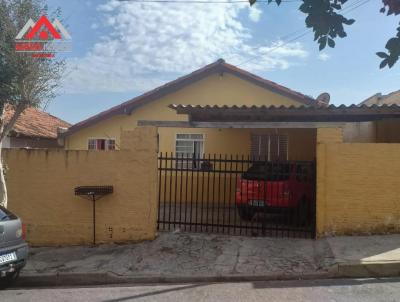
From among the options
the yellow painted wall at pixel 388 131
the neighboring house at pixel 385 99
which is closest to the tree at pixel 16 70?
the yellow painted wall at pixel 388 131

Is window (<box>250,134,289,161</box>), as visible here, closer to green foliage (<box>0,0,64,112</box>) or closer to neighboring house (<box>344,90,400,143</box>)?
neighboring house (<box>344,90,400,143</box>)

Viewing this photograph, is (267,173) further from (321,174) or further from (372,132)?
(372,132)

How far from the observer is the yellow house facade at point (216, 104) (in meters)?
14.3

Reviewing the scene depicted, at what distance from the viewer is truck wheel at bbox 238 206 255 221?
10073 millimetres

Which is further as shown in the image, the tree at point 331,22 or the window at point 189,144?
the window at point 189,144

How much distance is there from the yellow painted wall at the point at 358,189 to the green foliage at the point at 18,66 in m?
5.74

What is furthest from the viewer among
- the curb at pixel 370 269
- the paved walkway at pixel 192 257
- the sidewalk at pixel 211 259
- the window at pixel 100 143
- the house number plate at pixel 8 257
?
the window at pixel 100 143

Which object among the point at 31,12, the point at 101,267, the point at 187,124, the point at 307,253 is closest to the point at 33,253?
the point at 101,267

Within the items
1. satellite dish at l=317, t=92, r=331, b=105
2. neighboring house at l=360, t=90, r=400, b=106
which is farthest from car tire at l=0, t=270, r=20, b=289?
neighboring house at l=360, t=90, r=400, b=106

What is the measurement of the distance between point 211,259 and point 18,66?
511 centimetres

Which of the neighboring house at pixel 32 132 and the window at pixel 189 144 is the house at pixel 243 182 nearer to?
the window at pixel 189 144

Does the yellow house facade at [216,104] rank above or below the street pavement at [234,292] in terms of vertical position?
above

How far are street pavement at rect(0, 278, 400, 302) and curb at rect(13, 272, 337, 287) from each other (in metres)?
0.19

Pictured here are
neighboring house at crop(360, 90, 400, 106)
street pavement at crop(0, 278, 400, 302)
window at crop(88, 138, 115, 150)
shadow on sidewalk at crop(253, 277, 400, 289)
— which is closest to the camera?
street pavement at crop(0, 278, 400, 302)
